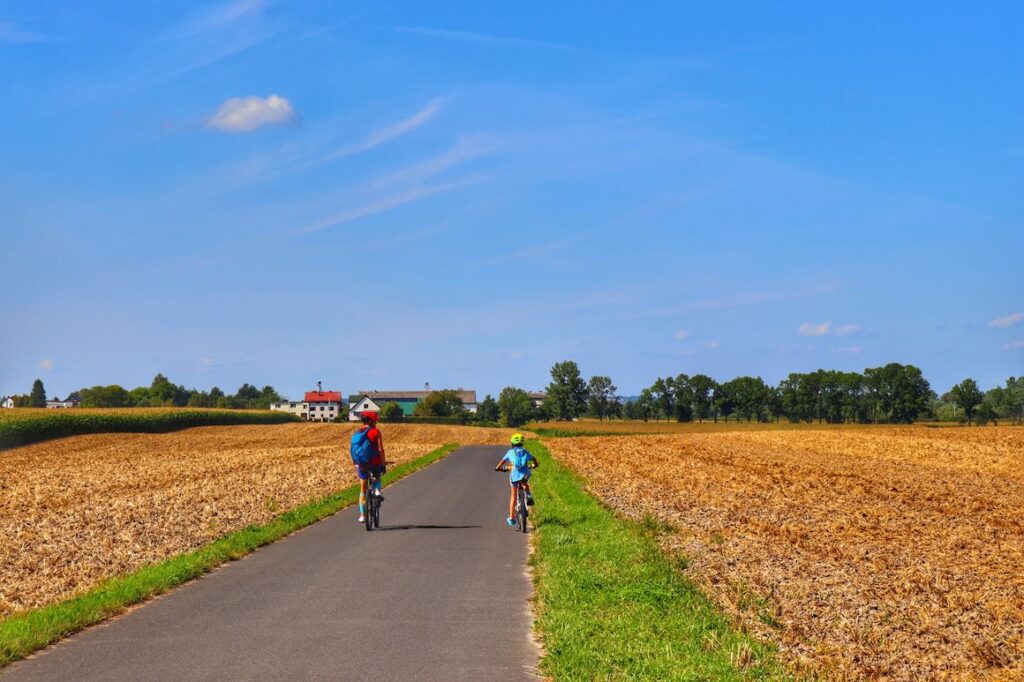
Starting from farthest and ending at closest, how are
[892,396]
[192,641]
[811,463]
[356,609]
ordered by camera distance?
[892,396] < [811,463] < [356,609] < [192,641]

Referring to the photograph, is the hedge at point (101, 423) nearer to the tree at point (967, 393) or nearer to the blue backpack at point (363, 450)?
the blue backpack at point (363, 450)

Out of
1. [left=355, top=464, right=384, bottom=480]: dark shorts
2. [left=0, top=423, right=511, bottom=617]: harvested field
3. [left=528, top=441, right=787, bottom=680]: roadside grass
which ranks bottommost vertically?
[left=528, top=441, right=787, bottom=680]: roadside grass

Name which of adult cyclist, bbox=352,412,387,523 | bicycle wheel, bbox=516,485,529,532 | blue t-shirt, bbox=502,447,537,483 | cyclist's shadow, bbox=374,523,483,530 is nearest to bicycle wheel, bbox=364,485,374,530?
adult cyclist, bbox=352,412,387,523

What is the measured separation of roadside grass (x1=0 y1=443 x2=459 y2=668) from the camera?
34.2ft

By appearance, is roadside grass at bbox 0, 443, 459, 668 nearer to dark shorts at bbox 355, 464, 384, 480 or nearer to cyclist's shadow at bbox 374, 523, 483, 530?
dark shorts at bbox 355, 464, 384, 480

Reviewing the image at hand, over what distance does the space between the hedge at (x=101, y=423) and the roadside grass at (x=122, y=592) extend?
5335cm

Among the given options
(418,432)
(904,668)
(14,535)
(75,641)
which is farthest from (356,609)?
(418,432)

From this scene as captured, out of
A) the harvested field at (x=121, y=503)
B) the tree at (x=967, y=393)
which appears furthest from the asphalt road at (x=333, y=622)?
the tree at (x=967, y=393)

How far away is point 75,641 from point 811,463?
3953 cm

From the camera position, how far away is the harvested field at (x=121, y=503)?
15.9 metres

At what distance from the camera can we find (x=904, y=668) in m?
9.54

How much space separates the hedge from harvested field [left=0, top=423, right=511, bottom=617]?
6.61 m

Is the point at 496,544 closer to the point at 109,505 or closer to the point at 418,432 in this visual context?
the point at 109,505

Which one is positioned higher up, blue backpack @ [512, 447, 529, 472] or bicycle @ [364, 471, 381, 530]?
blue backpack @ [512, 447, 529, 472]
